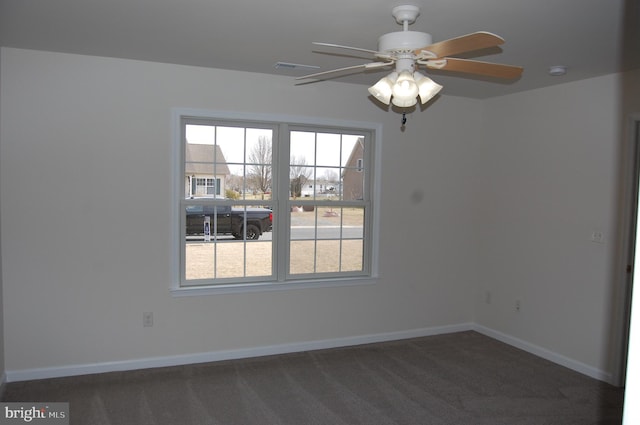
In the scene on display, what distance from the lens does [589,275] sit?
3.93 metres

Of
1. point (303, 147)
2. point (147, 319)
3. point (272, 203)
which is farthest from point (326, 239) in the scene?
point (147, 319)

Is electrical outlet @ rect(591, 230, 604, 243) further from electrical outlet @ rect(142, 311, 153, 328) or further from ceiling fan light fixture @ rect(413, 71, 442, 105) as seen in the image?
electrical outlet @ rect(142, 311, 153, 328)

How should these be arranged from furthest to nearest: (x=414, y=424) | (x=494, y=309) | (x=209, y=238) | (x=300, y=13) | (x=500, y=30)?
(x=494, y=309), (x=209, y=238), (x=414, y=424), (x=500, y=30), (x=300, y=13)

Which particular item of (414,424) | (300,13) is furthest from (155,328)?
(300,13)

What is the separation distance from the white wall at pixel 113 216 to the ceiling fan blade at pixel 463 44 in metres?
2.10

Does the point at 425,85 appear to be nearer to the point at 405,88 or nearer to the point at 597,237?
the point at 405,88

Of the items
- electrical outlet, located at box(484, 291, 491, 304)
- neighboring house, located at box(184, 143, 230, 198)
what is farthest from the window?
electrical outlet, located at box(484, 291, 491, 304)

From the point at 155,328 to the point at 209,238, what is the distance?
88 centimetres

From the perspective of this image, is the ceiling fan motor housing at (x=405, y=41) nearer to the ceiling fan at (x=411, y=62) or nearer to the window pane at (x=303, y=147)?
the ceiling fan at (x=411, y=62)

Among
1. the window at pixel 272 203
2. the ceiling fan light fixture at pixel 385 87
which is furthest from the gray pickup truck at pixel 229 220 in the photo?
the ceiling fan light fixture at pixel 385 87

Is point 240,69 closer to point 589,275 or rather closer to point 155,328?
point 155,328

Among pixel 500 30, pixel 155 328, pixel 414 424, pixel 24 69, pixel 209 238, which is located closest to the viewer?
pixel 500 30

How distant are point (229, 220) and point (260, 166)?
1.92 ft

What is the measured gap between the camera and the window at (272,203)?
13.2 feet
